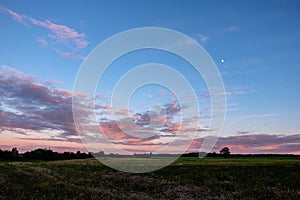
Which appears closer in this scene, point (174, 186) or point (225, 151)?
point (174, 186)

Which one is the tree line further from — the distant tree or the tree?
the tree

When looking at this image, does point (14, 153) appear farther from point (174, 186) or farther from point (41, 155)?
point (174, 186)

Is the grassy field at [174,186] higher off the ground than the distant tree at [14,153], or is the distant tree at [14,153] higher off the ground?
the distant tree at [14,153]

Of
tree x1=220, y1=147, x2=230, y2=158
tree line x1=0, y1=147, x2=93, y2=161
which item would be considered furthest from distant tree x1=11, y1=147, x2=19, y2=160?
tree x1=220, y1=147, x2=230, y2=158

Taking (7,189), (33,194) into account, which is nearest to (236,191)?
(33,194)

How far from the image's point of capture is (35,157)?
12262 cm

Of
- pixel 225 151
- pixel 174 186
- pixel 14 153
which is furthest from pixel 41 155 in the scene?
pixel 174 186

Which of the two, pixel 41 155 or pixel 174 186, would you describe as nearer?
pixel 174 186

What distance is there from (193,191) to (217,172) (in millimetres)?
12314

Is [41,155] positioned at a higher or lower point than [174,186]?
higher

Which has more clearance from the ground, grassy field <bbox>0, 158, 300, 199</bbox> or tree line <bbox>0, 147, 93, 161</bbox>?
tree line <bbox>0, 147, 93, 161</bbox>

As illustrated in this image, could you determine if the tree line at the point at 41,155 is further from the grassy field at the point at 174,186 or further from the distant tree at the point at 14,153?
the grassy field at the point at 174,186

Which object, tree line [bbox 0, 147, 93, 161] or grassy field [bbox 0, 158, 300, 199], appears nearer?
grassy field [bbox 0, 158, 300, 199]

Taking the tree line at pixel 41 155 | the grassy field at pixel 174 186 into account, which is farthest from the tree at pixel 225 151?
the grassy field at pixel 174 186
